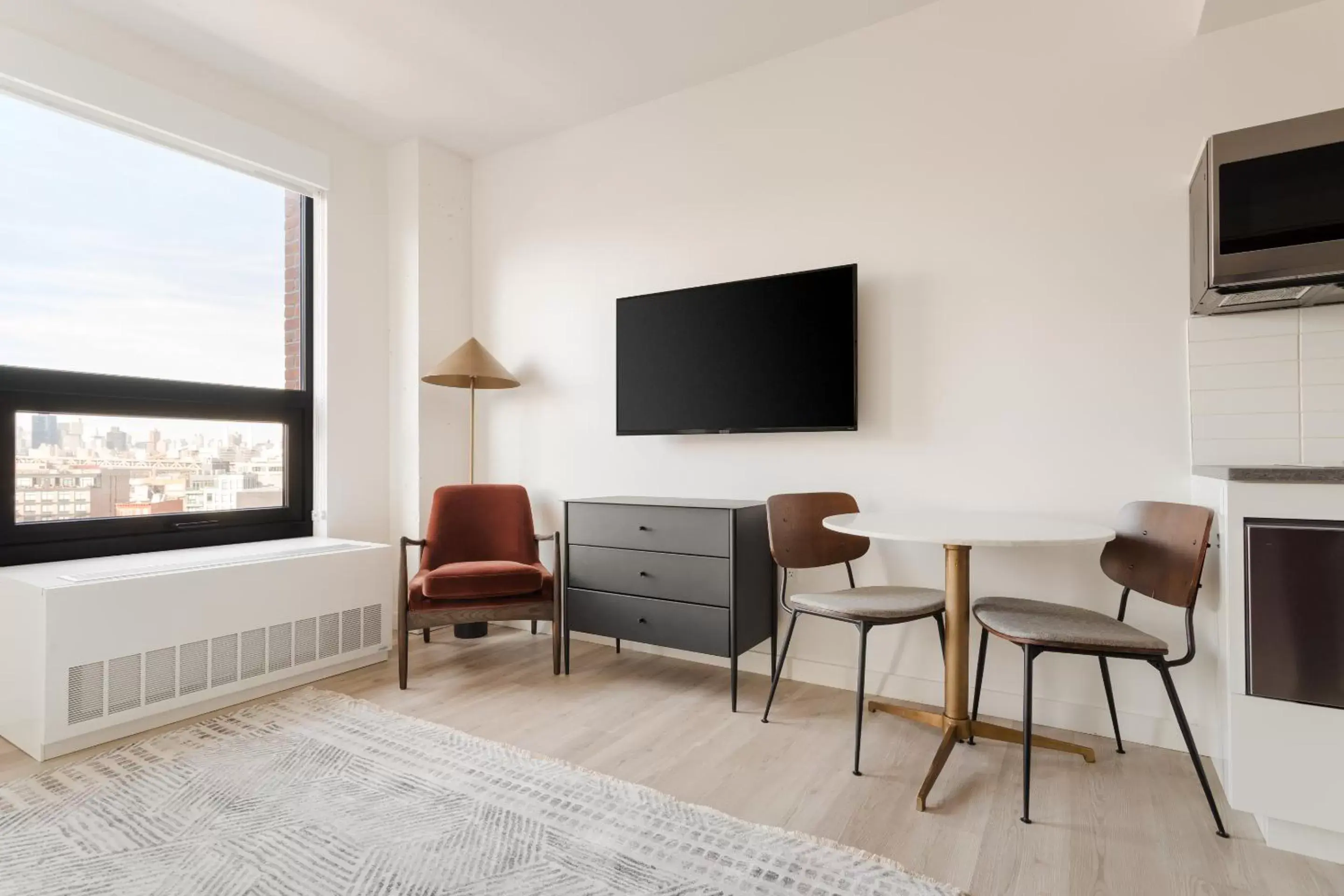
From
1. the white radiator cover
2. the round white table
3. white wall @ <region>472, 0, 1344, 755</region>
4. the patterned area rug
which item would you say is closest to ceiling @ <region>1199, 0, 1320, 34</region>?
white wall @ <region>472, 0, 1344, 755</region>

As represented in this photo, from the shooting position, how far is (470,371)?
3527 mm

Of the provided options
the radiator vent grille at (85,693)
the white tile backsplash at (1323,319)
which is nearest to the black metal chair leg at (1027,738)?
the white tile backsplash at (1323,319)

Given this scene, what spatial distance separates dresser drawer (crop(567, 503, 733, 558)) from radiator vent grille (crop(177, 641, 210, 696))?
1.47 m

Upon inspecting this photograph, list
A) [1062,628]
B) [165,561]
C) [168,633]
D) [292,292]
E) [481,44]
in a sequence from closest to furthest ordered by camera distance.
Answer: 1. [1062,628]
2. [168,633]
3. [165,561]
4. [481,44]
5. [292,292]

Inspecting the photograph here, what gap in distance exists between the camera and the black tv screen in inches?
110

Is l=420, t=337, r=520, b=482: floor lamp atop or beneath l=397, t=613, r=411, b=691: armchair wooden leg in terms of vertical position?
atop

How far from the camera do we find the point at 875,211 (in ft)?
9.29

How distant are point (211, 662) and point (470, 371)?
5.58ft

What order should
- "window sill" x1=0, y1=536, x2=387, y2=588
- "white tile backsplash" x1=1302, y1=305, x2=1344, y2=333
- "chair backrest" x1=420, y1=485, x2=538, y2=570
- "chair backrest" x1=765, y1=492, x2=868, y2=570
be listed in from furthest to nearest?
"chair backrest" x1=420, y1=485, x2=538, y2=570, "chair backrest" x1=765, y1=492, x2=868, y2=570, "window sill" x1=0, y1=536, x2=387, y2=588, "white tile backsplash" x1=1302, y1=305, x2=1344, y2=333

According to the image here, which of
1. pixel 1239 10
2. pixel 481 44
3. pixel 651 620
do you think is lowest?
pixel 651 620

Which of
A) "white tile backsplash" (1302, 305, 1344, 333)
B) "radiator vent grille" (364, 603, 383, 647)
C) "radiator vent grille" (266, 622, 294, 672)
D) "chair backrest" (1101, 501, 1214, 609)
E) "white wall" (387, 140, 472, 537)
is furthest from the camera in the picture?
"white wall" (387, 140, 472, 537)

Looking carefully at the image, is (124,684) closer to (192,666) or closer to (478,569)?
(192,666)

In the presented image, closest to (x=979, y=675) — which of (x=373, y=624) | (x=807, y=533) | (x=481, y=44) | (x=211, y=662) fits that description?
(x=807, y=533)

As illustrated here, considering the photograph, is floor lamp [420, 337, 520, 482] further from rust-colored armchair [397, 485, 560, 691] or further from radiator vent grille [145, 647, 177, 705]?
radiator vent grille [145, 647, 177, 705]
